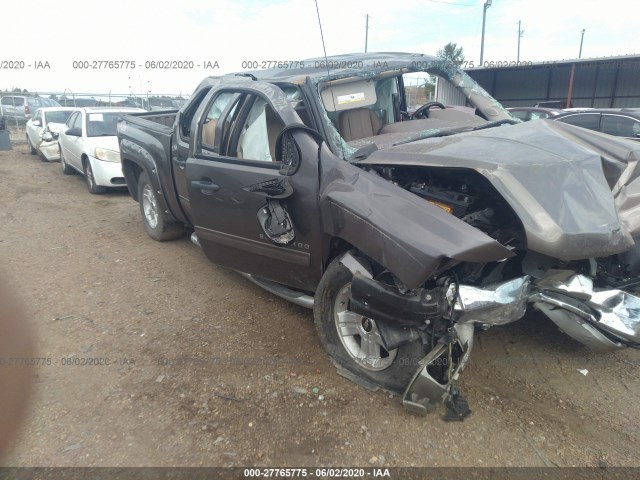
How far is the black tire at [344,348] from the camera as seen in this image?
2730 mm

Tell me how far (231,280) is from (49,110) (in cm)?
1092

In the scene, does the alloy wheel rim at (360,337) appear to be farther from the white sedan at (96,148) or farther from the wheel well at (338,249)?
the white sedan at (96,148)

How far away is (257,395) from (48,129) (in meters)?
11.8

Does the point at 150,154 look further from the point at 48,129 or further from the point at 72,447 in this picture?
the point at 48,129

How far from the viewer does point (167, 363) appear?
326 centimetres

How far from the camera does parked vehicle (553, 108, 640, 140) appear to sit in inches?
354

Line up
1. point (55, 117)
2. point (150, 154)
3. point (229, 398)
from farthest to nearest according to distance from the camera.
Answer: point (55, 117), point (150, 154), point (229, 398)

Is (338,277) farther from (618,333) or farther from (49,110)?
(49,110)

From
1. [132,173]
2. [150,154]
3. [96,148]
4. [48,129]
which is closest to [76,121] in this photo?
[96,148]

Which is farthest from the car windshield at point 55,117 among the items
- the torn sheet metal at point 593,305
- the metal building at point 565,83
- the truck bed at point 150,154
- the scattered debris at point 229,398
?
the metal building at point 565,83

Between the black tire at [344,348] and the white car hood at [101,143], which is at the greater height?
the white car hood at [101,143]

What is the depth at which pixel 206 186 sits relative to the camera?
372 cm

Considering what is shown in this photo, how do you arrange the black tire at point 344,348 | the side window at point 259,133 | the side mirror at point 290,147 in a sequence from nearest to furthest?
the black tire at point 344,348 → the side mirror at point 290,147 → the side window at point 259,133

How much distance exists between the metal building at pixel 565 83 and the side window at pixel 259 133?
1948 cm
